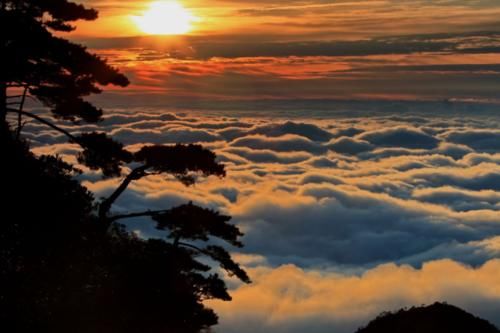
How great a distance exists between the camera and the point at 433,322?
30.8 m

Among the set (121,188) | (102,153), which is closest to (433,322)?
(121,188)

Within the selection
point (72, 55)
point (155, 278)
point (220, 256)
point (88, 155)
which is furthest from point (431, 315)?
point (72, 55)

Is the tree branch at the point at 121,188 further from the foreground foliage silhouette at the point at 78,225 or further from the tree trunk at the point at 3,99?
the tree trunk at the point at 3,99

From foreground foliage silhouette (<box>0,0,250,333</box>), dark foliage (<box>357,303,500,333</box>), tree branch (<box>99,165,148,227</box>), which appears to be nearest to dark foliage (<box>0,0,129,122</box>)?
foreground foliage silhouette (<box>0,0,250,333</box>)

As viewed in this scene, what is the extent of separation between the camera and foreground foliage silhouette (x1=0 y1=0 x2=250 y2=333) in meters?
26.2

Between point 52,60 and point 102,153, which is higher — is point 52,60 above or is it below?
above

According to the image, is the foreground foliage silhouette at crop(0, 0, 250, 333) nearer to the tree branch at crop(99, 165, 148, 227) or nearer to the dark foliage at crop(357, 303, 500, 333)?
the tree branch at crop(99, 165, 148, 227)

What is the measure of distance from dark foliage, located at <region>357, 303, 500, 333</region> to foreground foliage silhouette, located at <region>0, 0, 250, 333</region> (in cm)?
690

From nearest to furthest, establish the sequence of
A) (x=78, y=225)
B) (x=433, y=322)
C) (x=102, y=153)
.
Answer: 1. (x=78, y=225)
2. (x=102, y=153)
3. (x=433, y=322)

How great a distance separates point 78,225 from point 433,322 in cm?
Answer: 1566

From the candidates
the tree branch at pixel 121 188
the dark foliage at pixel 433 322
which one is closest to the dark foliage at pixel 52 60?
the tree branch at pixel 121 188

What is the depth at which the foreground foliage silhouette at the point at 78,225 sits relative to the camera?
26.2 metres

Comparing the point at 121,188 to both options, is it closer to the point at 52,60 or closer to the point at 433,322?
the point at 52,60

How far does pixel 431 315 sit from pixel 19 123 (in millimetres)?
19717
